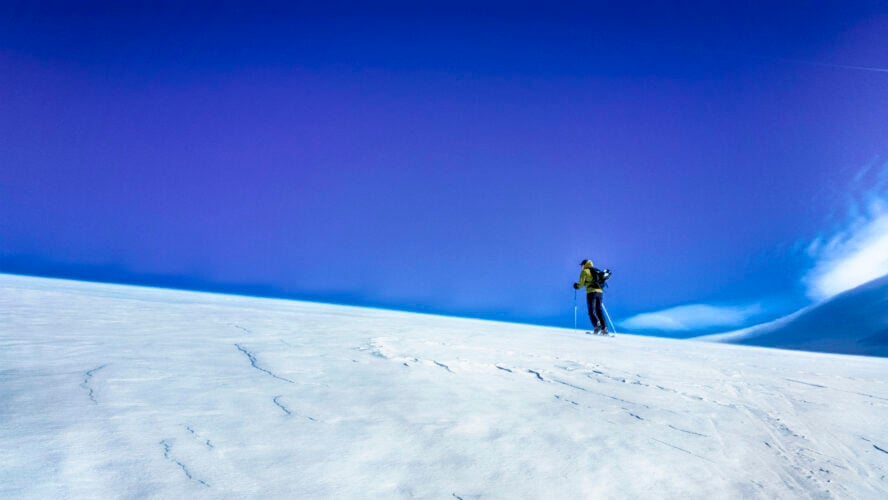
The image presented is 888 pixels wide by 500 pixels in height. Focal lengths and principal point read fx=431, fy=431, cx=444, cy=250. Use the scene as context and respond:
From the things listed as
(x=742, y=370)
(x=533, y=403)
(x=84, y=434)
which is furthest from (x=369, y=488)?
(x=742, y=370)

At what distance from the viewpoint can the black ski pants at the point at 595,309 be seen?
12.1 metres

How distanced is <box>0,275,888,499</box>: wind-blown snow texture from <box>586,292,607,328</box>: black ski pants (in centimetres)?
729

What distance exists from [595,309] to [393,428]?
35.2 feet

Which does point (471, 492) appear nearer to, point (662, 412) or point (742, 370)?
point (662, 412)

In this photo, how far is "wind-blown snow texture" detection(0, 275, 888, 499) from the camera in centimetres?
Answer: 178

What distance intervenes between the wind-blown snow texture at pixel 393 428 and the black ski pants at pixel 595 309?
23.9 ft

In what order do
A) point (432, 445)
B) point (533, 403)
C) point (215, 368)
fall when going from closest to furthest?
point (432, 445)
point (533, 403)
point (215, 368)

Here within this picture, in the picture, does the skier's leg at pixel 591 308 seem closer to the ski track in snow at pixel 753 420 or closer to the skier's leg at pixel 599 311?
the skier's leg at pixel 599 311

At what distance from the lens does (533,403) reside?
313 centimetres

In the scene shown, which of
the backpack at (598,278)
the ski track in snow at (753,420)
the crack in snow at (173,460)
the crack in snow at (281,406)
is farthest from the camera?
the backpack at (598,278)

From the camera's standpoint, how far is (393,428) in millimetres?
2396

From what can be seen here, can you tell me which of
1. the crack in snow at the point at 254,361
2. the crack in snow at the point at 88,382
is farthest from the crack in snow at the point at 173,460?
the crack in snow at the point at 254,361

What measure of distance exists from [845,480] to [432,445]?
2226 mm

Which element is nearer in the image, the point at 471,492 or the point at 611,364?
the point at 471,492
